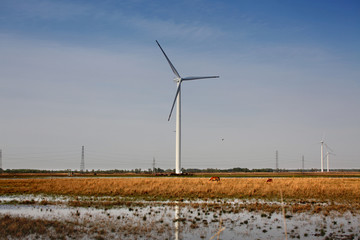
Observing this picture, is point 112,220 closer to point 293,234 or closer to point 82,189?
point 293,234

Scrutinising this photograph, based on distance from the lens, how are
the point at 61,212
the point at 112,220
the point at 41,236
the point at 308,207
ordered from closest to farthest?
1. the point at 41,236
2. the point at 112,220
3. the point at 61,212
4. the point at 308,207

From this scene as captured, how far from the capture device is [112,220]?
2086cm

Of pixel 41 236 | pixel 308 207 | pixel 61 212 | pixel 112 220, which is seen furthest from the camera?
pixel 308 207

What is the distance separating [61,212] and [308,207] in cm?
1774

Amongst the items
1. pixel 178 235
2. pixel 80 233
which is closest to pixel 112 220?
pixel 80 233

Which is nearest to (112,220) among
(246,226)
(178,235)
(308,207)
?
(178,235)

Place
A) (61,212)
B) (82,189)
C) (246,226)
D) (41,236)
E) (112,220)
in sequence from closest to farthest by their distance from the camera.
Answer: (41,236)
(246,226)
(112,220)
(61,212)
(82,189)

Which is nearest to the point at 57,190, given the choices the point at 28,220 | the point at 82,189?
the point at 82,189

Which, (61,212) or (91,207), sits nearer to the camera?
(61,212)

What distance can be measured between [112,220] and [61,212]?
19.9 feet

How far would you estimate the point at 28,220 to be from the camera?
2094 centimetres

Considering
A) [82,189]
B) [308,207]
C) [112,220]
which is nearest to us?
[112,220]

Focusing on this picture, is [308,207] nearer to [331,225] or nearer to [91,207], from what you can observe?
[331,225]

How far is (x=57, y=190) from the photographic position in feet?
150
